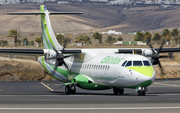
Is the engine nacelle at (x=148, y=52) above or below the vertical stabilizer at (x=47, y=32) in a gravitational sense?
below

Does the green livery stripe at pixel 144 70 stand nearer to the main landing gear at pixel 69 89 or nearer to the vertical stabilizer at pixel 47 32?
the main landing gear at pixel 69 89

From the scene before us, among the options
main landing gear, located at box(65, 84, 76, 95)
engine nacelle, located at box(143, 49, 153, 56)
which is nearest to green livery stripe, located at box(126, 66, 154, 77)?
engine nacelle, located at box(143, 49, 153, 56)

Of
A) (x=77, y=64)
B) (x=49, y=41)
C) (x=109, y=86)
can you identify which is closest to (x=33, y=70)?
(x=49, y=41)

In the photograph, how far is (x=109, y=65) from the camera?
85.3ft

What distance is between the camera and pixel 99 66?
27516mm

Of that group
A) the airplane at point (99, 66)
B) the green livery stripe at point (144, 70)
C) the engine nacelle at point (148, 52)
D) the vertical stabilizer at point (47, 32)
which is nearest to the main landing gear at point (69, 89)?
the airplane at point (99, 66)

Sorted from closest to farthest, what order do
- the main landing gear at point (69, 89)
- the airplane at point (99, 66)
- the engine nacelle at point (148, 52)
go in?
the airplane at point (99, 66) < the main landing gear at point (69, 89) < the engine nacelle at point (148, 52)

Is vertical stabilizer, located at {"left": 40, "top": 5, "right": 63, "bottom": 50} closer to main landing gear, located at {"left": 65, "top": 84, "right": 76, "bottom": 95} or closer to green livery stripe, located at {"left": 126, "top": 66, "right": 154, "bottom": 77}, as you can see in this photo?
main landing gear, located at {"left": 65, "top": 84, "right": 76, "bottom": 95}

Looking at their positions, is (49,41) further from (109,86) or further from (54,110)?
(54,110)

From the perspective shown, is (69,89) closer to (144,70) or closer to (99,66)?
(99,66)

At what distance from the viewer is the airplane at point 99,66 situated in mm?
23672

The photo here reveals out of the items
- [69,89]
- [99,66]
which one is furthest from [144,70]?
[69,89]

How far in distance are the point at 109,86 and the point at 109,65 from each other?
1894 mm

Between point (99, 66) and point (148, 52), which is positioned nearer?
point (99, 66)
